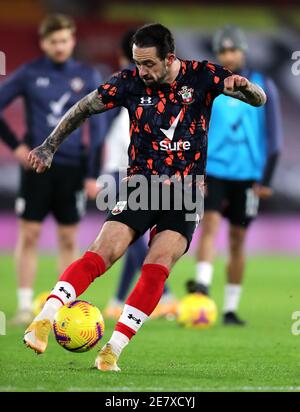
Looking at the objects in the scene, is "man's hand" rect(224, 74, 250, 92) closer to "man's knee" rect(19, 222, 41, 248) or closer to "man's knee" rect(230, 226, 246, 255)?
"man's knee" rect(230, 226, 246, 255)

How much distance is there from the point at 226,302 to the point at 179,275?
521cm

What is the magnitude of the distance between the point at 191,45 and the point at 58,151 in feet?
42.9

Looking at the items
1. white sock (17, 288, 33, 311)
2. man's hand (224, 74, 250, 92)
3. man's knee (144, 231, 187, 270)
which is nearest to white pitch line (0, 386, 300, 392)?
man's knee (144, 231, 187, 270)

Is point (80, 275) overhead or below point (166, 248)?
below

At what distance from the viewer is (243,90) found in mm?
6828

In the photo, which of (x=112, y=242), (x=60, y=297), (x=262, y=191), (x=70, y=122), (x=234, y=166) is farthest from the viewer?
(x=262, y=191)

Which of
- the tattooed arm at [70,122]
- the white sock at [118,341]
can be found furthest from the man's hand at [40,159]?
the white sock at [118,341]

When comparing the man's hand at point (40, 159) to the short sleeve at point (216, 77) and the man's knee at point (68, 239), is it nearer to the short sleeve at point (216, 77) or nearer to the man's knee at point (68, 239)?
the short sleeve at point (216, 77)

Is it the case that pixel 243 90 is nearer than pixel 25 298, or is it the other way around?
pixel 243 90

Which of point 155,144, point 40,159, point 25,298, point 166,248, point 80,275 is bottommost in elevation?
point 25,298

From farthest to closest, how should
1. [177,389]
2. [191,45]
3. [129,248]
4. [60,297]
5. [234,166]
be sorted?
[191,45] < [129,248] < [234,166] < [60,297] < [177,389]

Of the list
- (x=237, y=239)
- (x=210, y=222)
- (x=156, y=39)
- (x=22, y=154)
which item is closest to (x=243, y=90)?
(x=156, y=39)

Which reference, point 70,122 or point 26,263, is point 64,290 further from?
point 26,263
